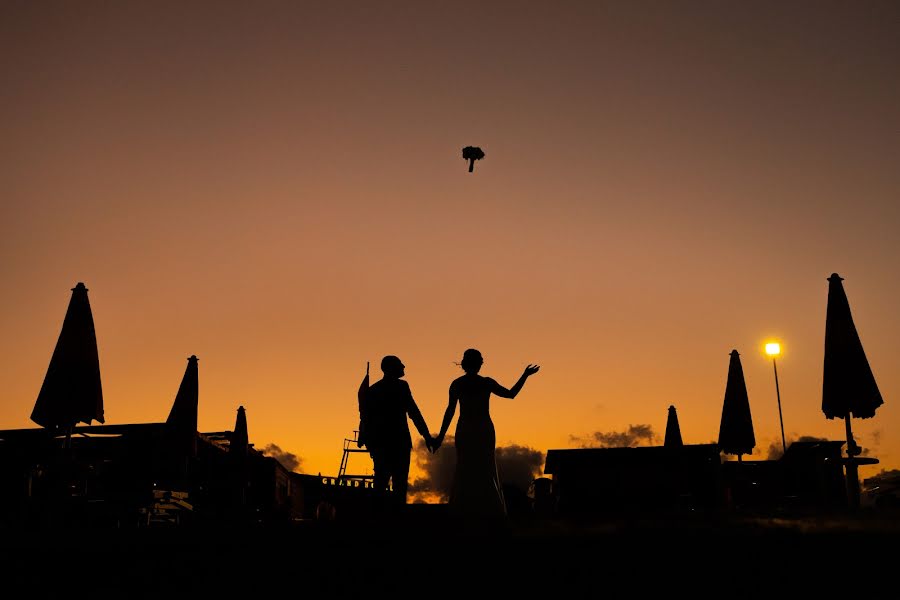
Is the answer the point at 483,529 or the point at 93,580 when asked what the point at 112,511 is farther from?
the point at 93,580

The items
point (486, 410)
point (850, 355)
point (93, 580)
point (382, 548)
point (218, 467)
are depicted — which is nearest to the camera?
point (93, 580)

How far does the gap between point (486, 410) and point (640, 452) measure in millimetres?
19611

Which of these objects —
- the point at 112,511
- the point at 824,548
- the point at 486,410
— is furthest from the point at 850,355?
the point at 112,511

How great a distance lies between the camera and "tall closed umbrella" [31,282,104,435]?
51.9ft

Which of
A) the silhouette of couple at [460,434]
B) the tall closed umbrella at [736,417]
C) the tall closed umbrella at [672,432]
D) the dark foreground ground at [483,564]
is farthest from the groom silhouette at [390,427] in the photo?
the tall closed umbrella at [672,432]

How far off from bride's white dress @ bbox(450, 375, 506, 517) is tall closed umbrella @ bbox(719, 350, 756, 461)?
15.6 m

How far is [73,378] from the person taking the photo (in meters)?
16.0

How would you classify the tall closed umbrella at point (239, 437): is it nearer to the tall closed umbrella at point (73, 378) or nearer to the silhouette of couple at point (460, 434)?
the tall closed umbrella at point (73, 378)

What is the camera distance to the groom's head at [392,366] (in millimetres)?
11391

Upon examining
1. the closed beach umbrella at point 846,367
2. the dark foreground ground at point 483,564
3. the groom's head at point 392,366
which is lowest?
the dark foreground ground at point 483,564

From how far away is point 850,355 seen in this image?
730 inches

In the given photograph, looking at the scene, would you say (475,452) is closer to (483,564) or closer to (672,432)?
(483,564)

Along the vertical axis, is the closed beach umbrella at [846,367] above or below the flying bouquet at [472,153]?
below

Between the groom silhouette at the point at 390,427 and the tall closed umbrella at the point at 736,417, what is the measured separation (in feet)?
52.4
